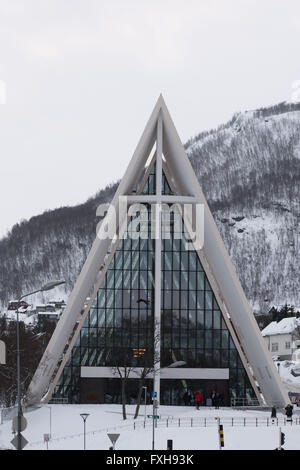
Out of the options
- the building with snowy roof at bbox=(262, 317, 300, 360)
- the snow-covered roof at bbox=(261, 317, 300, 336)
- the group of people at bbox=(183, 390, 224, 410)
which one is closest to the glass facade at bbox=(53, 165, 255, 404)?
the group of people at bbox=(183, 390, 224, 410)

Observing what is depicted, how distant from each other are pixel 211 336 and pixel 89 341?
671cm

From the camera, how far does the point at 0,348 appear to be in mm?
52750

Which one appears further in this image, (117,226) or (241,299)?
(117,226)

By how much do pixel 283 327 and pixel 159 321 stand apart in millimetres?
57311

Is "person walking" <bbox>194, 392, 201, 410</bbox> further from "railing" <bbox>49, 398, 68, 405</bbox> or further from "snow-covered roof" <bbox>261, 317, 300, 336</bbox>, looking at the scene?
"snow-covered roof" <bbox>261, 317, 300, 336</bbox>

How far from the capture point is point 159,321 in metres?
47.5

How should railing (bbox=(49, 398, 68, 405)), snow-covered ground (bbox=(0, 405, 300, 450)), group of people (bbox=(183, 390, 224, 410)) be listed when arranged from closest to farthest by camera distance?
1. snow-covered ground (bbox=(0, 405, 300, 450))
2. group of people (bbox=(183, 390, 224, 410))
3. railing (bbox=(49, 398, 68, 405))

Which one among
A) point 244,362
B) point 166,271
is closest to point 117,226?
point 166,271

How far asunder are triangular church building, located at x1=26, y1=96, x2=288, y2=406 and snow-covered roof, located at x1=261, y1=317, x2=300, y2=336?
2067 inches

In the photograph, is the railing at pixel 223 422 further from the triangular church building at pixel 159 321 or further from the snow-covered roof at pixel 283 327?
the snow-covered roof at pixel 283 327

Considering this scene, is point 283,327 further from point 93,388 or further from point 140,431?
point 140,431

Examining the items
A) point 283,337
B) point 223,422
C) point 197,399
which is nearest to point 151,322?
point 197,399

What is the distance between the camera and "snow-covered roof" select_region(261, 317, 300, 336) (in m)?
100
